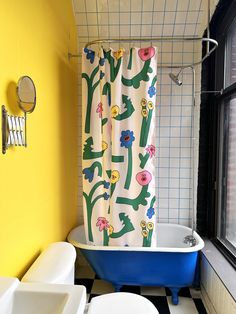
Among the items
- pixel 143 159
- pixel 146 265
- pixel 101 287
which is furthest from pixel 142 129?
pixel 101 287

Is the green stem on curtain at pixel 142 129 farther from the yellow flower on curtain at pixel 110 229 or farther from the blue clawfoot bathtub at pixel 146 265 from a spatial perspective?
the blue clawfoot bathtub at pixel 146 265

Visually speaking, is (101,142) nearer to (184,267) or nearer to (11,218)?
(11,218)

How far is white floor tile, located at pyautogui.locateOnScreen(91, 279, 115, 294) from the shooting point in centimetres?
218

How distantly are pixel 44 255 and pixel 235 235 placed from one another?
155cm

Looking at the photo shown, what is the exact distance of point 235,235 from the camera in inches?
82.6

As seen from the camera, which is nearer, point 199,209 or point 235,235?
point 235,235

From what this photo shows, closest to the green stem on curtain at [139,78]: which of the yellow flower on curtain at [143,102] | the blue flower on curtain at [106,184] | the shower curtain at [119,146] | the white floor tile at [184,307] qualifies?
the shower curtain at [119,146]

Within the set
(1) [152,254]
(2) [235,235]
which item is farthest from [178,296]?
(2) [235,235]

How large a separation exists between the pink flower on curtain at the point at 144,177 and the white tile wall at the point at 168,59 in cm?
53

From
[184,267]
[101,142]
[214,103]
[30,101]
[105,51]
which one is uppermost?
[105,51]

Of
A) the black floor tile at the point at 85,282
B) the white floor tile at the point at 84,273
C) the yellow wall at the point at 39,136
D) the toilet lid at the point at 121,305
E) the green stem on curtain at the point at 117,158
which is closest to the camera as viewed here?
the yellow wall at the point at 39,136

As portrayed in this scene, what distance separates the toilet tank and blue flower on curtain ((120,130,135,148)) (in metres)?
0.88

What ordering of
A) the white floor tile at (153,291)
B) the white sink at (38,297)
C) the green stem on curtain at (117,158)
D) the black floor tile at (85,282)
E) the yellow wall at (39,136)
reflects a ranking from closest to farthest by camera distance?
the white sink at (38,297) < the yellow wall at (39,136) < the green stem on curtain at (117,158) < the white floor tile at (153,291) < the black floor tile at (85,282)

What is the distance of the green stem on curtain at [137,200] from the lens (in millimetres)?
2039
